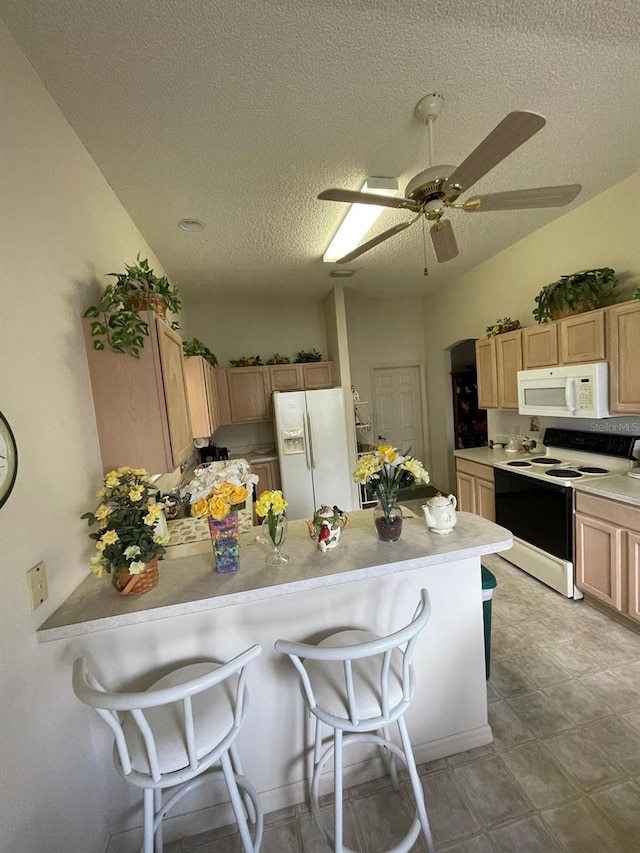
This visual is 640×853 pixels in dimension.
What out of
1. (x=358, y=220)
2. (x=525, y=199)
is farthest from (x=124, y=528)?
(x=358, y=220)

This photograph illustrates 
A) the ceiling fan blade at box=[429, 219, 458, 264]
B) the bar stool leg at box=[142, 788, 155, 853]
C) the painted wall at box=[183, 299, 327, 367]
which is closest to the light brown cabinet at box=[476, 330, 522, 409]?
the ceiling fan blade at box=[429, 219, 458, 264]

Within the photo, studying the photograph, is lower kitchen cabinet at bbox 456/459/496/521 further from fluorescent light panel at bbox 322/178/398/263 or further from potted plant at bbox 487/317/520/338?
fluorescent light panel at bbox 322/178/398/263

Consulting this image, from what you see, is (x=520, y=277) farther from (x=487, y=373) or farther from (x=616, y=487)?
(x=616, y=487)

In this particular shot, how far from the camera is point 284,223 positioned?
8.55 feet

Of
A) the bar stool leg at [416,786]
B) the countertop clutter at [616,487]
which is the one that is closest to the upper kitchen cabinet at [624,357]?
the countertop clutter at [616,487]

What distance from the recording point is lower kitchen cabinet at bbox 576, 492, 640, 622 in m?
2.09

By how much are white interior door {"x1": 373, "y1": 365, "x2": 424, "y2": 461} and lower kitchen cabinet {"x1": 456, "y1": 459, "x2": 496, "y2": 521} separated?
60.8 inches

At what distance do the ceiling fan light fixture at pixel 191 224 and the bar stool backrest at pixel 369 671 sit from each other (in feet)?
8.86

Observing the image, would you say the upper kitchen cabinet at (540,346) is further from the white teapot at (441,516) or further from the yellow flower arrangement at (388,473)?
the yellow flower arrangement at (388,473)

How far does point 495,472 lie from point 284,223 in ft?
9.02

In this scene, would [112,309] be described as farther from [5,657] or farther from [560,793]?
[560,793]

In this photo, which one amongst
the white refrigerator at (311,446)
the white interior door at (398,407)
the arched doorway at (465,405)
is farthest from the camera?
the white interior door at (398,407)

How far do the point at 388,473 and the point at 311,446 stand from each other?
2768mm

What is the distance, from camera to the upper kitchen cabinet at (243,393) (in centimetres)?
444
